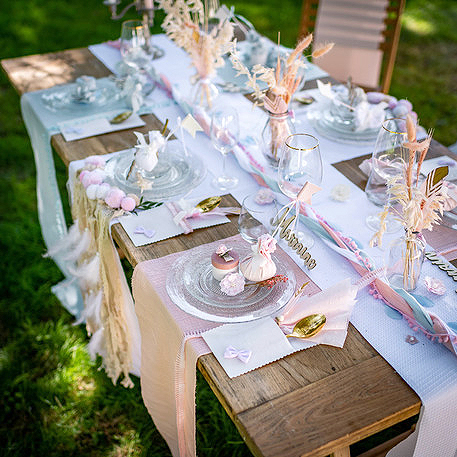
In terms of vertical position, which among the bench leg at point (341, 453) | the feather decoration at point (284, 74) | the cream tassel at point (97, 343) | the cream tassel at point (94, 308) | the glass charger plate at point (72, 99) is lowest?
the cream tassel at point (97, 343)

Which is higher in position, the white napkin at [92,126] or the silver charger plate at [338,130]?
the silver charger plate at [338,130]

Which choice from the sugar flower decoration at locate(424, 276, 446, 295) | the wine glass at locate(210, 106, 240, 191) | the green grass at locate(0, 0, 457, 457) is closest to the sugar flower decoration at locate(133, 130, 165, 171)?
the wine glass at locate(210, 106, 240, 191)

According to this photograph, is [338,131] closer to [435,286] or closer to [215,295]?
[435,286]

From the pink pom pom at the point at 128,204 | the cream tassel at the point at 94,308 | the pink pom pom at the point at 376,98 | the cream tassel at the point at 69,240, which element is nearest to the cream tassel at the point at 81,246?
the cream tassel at the point at 69,240

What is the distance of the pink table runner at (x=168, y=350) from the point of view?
Answer: 1.21 metres

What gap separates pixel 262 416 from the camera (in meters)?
1.04

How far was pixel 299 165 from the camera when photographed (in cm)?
143

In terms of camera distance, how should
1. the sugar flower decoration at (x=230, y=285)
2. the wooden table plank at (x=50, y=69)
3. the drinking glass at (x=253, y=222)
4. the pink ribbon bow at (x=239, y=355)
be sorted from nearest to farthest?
the pink ribbon bow at (x=239, y=355) < the sugar flower decoration at (x=230, y=285) < the drinking glass at (x=253, y=222) < the wooden table plank at (x=50, y=69)

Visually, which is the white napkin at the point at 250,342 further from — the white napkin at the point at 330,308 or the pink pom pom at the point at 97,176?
the pink pom pom at the point at 97,176

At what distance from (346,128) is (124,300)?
92 cm

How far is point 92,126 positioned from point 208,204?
646 millimetres

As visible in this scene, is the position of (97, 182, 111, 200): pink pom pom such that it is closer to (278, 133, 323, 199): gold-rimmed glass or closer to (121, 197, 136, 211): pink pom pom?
(121, 197, 136, 211): pink pom pom

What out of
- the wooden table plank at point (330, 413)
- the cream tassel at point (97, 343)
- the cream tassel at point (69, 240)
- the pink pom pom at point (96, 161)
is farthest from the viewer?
the cream tassel at point (97, 343)

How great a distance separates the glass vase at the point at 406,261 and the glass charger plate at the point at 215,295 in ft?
0.76
